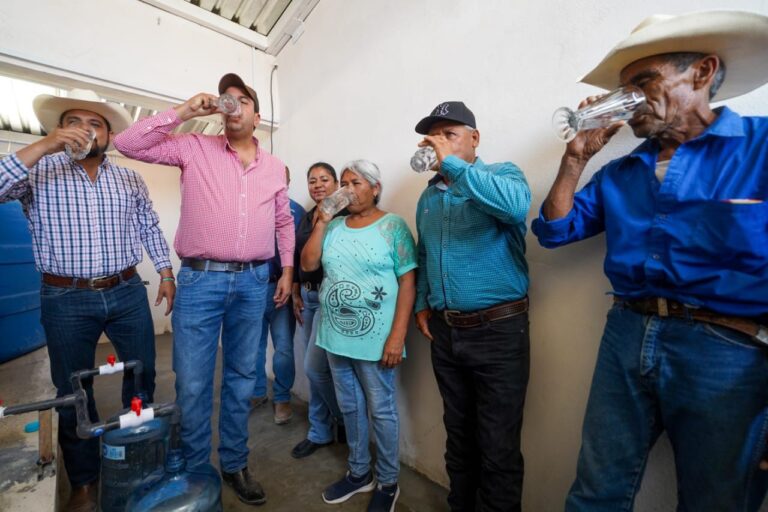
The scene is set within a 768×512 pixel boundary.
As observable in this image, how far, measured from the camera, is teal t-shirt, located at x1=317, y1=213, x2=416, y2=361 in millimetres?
1399

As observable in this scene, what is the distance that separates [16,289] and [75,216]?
232 cm

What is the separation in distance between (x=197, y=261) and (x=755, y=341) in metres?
1.73

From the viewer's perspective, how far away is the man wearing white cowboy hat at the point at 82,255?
1.38 metres

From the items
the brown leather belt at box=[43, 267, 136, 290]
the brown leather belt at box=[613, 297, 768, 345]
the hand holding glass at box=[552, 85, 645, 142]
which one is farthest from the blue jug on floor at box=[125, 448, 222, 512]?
the hand holding glass at box=[552, 85, 645, 142]

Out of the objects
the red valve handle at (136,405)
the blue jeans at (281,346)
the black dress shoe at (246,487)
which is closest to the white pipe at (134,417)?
the red valve handle at (136,405)

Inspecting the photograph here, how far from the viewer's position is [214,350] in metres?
1.43

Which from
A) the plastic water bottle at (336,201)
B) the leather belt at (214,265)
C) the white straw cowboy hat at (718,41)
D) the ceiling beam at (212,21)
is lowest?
the leather belt at (214,265)

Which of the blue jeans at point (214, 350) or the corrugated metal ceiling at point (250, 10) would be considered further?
the corrugated metal ceiling at point (250, 10)

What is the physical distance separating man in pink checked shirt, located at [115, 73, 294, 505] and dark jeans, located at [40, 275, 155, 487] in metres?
0.34

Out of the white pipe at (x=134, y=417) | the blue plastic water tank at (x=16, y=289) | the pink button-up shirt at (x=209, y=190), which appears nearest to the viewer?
the white pipe at (x=134, y=417)

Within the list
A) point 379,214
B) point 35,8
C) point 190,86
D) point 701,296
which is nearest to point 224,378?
point 379,214

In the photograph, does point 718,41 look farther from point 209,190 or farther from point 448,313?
point 209,190

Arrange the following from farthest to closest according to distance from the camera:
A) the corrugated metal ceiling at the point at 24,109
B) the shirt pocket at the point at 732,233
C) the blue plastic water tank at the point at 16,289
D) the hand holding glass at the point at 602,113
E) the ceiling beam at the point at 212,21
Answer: the corrugated metal ceiling at the point at 24,109, the blue plastic water tank at the point at 16,289, the ceiling beam at the point at 212,21, the hand holding glass at the point at 602,113, the shirt pocket at the point at 732,233

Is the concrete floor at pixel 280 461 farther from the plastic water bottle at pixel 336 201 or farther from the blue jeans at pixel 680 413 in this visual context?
the plastic water bottle at pixel 336 201
